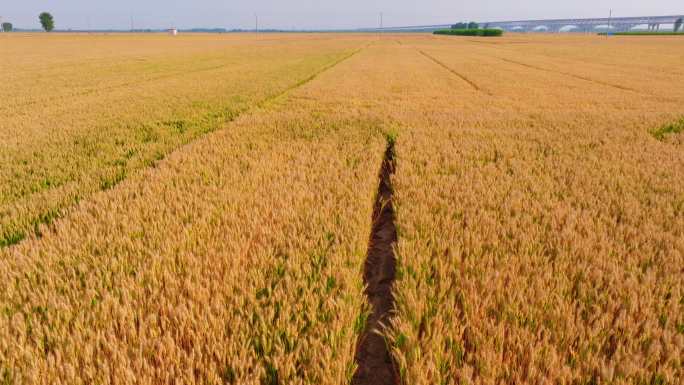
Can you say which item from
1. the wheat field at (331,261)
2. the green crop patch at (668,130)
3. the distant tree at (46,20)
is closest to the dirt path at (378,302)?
the wheat field at (331,261)

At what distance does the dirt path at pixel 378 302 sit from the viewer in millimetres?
1908

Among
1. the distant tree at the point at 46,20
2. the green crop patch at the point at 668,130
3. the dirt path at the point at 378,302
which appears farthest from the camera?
the distant tree at the point at 46,20

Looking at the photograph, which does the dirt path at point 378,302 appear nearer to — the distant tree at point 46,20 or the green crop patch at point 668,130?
the green crop patch at point 668,130

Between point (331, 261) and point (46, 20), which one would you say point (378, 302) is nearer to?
point (331, 261)

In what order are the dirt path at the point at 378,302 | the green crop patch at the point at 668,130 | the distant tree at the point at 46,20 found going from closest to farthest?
the dirt path at the point at 378,302 → the green crop patch at the point at 668,130 → the distant tree at the point at 46,20

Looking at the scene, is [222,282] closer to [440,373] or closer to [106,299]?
[106,299]

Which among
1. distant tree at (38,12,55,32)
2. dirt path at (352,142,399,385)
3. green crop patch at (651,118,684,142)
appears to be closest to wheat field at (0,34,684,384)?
dirt path at (352,142,399,385)

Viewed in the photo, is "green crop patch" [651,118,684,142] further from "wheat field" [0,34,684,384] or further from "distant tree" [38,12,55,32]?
"distant tree" [38,12,55,32]

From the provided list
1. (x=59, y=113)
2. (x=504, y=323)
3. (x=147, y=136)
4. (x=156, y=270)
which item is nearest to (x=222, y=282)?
(x=156, y=270)

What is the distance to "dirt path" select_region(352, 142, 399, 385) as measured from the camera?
6.26 feet

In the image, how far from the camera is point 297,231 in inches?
118

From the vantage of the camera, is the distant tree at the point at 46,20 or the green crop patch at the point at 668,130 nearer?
the green crop patch at the point at 668,130

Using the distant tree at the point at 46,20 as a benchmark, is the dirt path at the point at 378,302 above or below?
below

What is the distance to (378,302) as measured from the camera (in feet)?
8.14
